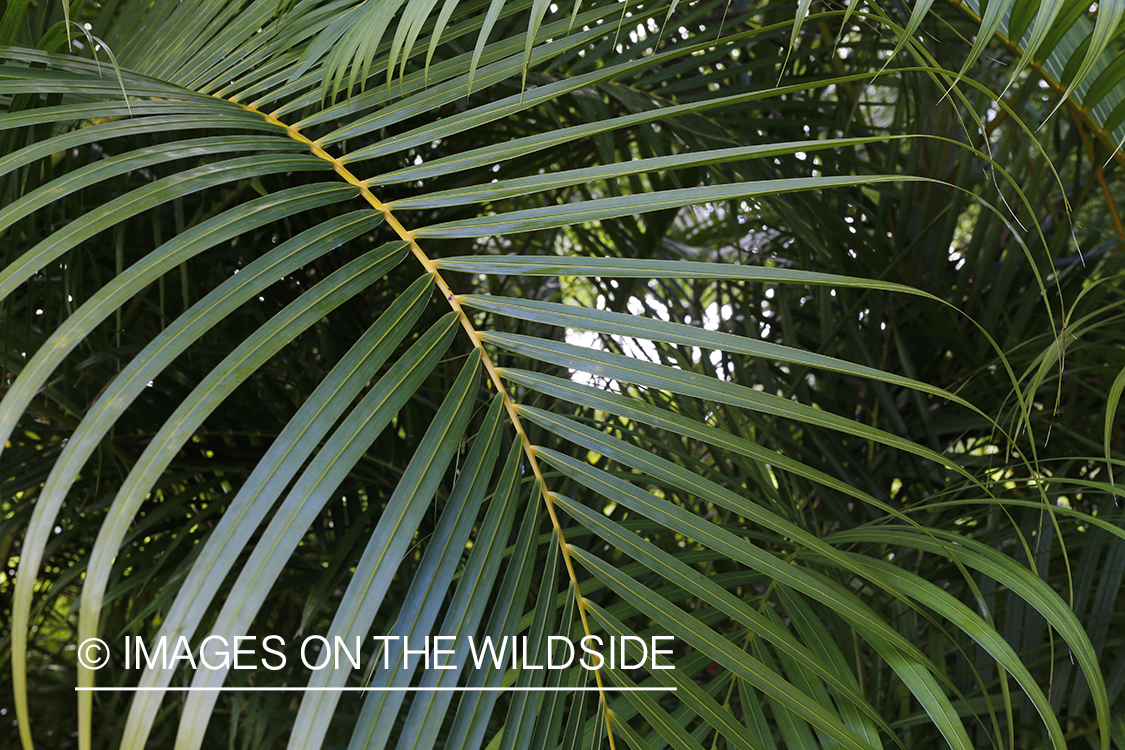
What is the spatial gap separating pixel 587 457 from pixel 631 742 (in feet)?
1.79

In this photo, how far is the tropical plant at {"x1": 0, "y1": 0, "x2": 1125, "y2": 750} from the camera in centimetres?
22

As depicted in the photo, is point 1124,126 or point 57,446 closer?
point 1124,126

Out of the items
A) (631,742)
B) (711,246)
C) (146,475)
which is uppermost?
(711,246)

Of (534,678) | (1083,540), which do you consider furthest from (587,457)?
(534,678)

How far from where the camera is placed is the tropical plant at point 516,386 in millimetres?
220

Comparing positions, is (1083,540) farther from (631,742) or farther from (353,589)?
(353,589)

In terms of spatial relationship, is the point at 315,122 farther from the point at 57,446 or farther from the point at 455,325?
the point at 57,446

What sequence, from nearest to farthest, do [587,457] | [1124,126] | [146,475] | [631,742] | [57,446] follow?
[146,475], [631,742], [1124,126], [57,446], [587,457]

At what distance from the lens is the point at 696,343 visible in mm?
246

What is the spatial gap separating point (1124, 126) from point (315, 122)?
56cm

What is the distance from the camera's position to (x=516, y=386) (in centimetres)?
31

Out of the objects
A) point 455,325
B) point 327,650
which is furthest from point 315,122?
point 327,650

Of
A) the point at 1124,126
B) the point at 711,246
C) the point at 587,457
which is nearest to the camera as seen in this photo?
the point at 1124,126

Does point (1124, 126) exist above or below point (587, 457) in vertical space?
above
